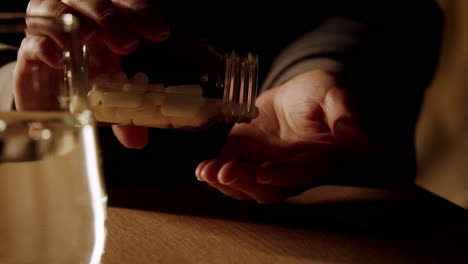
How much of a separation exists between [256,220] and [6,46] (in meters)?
0.25

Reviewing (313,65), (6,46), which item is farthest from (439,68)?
(6,46)

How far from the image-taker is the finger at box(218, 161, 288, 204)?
1.39 feet

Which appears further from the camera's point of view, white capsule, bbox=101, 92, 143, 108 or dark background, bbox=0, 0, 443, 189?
dark background, bbox=0, 0, 443, 189

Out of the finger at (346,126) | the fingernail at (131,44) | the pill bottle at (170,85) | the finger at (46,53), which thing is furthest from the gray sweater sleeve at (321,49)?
the finger at (46,53)

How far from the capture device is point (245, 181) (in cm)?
43

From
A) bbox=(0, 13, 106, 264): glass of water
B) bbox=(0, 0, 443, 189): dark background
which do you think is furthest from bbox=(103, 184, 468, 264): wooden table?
bbox=(0, 0, 443, 189): dark background

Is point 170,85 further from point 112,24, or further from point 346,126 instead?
point 346,126

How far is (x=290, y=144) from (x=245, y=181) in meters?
0.16

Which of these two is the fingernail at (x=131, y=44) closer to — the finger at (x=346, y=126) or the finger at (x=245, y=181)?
the finger at (x=245, y=181)

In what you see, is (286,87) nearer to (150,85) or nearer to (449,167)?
(150,85)

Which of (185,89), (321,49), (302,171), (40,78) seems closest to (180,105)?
(185,89)

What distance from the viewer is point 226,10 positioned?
854mm

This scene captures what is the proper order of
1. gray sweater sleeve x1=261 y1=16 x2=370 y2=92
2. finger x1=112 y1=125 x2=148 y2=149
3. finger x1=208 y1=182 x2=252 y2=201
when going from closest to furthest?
finger x1=208 y1=182 x2=252 y2=201, finger x1=112 y1=125 x2=148 y2=149, gray sweater sleeve x1=261 y1=16 x2=370 y2=92

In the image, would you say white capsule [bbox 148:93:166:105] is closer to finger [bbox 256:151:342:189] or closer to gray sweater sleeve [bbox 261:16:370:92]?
finger [bbox 256:151:342:189]
